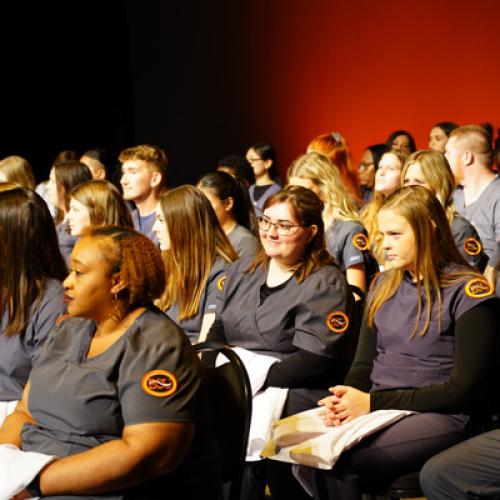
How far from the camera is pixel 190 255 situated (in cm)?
362

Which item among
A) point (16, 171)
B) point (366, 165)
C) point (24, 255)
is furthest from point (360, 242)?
point (16, 171)

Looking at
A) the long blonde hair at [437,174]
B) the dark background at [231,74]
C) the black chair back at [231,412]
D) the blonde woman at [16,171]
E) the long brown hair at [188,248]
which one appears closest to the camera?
the black chair back at [231,412]

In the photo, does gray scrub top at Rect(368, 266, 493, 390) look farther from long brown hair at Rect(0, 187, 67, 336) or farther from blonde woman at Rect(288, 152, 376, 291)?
blonde woman at Rect(288, 152, 376, 291)

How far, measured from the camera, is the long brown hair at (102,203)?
420 cm

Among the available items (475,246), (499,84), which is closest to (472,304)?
(475,246)

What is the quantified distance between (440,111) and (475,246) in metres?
4.02

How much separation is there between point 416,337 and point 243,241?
5.64ft

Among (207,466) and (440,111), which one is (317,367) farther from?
(440,111)

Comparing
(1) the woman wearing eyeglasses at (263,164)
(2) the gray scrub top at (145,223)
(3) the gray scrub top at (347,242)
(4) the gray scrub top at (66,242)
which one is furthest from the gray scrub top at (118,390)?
(1) the woman wearing eyeglasses at (263,164)

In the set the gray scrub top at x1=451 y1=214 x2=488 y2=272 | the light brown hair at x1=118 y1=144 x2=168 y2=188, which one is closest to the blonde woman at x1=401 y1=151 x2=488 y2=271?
the gray scrub top at x1=451 y1=214 x2=488 y2=272

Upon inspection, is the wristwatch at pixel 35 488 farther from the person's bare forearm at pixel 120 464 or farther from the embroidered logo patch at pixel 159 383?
the embroidered logo patch at pixel 159 383

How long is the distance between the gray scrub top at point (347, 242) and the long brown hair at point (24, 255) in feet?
5.57

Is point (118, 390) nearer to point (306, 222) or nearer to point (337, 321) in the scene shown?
point (337, 321)

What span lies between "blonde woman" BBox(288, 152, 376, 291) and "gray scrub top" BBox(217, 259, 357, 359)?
1.02 meters
